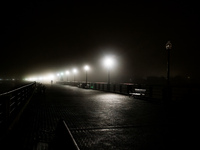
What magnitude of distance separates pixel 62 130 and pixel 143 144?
254 centimetres

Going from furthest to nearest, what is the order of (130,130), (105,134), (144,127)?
(144,127), (130,130), (105,134)

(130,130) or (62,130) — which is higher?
(62,130)

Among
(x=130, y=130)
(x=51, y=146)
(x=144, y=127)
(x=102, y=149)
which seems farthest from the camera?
(x=144, y=127)

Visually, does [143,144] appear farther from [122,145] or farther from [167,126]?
[167,126]

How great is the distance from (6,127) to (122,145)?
12.6ft

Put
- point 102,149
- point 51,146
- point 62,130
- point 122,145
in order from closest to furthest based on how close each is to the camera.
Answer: point 62,130, point 51,146, point 102,149, point 122,145

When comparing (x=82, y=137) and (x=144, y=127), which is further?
(x=144, y=127)

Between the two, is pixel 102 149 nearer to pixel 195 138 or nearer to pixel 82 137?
pixel 82 137

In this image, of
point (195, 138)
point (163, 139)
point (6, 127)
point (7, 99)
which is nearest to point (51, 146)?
point (6, 127)

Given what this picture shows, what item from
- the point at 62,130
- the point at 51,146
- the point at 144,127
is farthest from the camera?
the point at 144,127

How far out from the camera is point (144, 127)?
20.4 ft

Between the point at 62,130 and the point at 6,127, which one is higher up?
the point at 62,130

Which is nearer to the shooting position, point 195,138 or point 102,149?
point 102,149

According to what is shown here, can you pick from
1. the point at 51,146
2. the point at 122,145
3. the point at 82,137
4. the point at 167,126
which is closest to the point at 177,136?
the point at 167,126
